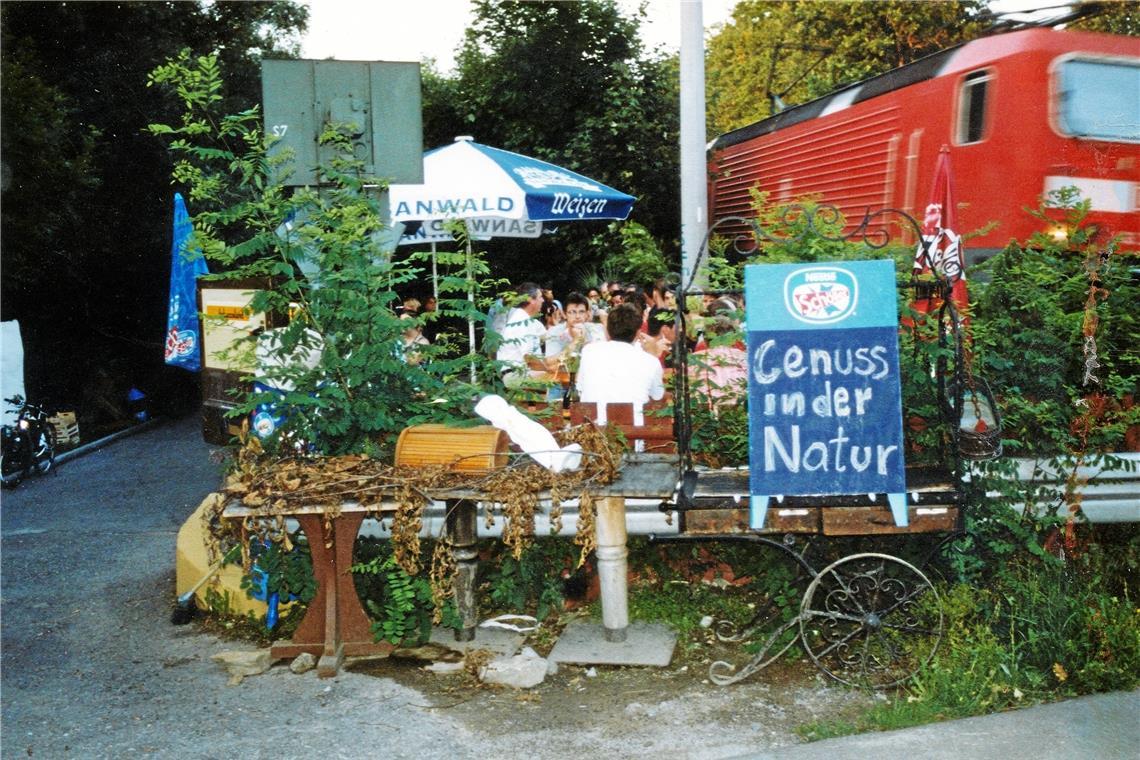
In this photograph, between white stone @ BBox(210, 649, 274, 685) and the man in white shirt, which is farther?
the man in white shirt

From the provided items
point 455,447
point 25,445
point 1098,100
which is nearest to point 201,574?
point 455,447

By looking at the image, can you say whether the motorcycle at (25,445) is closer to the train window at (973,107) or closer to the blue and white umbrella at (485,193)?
the blue and white umbrella at (485,193)

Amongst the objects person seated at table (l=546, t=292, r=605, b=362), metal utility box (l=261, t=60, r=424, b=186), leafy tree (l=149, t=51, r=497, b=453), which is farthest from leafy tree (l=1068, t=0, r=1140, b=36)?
leafy tree (l=149, t=51, r=497, b=453)

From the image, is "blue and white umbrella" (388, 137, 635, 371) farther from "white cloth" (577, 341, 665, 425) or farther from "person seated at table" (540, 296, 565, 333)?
"white cloth" (577, 341, 665, 425)

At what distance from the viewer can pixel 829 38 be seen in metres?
25.1

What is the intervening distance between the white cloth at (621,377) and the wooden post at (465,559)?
3.41ft

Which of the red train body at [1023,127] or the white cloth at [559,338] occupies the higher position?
the red train body at [1023,127]

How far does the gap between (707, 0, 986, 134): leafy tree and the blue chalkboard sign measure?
690 inches

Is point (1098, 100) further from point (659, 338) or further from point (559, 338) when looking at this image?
point (559, 338)

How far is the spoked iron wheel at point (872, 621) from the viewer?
5172 millimetres

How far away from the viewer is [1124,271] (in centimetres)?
589

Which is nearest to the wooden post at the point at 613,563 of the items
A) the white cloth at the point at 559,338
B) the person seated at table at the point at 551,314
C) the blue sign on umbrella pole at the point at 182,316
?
the white cloth at the point at 559,338

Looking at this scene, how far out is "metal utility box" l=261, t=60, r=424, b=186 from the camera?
20.9 ft

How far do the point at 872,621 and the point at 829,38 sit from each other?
22359 millimetres
